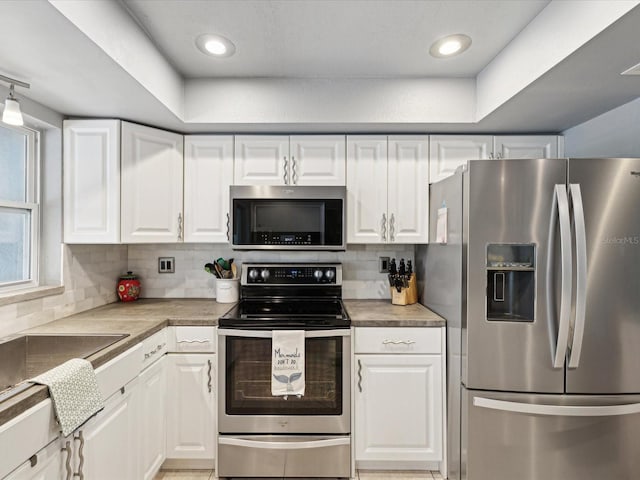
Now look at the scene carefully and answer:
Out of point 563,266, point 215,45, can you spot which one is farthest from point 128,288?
point 563,266

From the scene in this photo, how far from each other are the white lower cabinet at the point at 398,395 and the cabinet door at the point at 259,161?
1.13 meters

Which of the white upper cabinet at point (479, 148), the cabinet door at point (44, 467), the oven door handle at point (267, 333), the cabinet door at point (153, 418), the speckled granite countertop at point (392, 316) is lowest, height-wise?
the cabinet door at point (153, 418)

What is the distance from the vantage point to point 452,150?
2281 millimetres

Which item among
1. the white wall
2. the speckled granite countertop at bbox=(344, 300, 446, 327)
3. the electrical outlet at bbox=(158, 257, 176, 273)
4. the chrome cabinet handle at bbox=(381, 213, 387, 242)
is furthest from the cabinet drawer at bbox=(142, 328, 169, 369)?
the white wall

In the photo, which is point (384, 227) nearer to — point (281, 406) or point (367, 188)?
point (367, 188)

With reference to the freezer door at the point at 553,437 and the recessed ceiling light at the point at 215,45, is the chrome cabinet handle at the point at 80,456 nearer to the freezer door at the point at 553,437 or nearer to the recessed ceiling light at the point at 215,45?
the freezer door at the point at 553,437

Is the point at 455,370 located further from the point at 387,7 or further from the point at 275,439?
the point at 387,7

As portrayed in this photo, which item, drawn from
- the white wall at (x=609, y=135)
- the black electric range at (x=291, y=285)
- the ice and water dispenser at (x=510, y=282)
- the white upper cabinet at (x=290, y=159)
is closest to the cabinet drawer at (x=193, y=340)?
the black electric range at (x=291, y=285)

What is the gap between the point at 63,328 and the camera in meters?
1.72

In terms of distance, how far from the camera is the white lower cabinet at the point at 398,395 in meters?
1.94

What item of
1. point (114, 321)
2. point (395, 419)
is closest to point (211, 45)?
point (114, 321)

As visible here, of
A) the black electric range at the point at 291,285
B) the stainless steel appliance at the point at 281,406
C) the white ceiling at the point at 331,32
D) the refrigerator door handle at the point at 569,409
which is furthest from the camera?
the black electric range at the point at 291,285

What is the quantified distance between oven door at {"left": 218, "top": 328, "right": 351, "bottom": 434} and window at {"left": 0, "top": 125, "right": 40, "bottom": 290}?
1.14 metres

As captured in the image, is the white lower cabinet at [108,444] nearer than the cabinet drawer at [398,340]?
Yes
